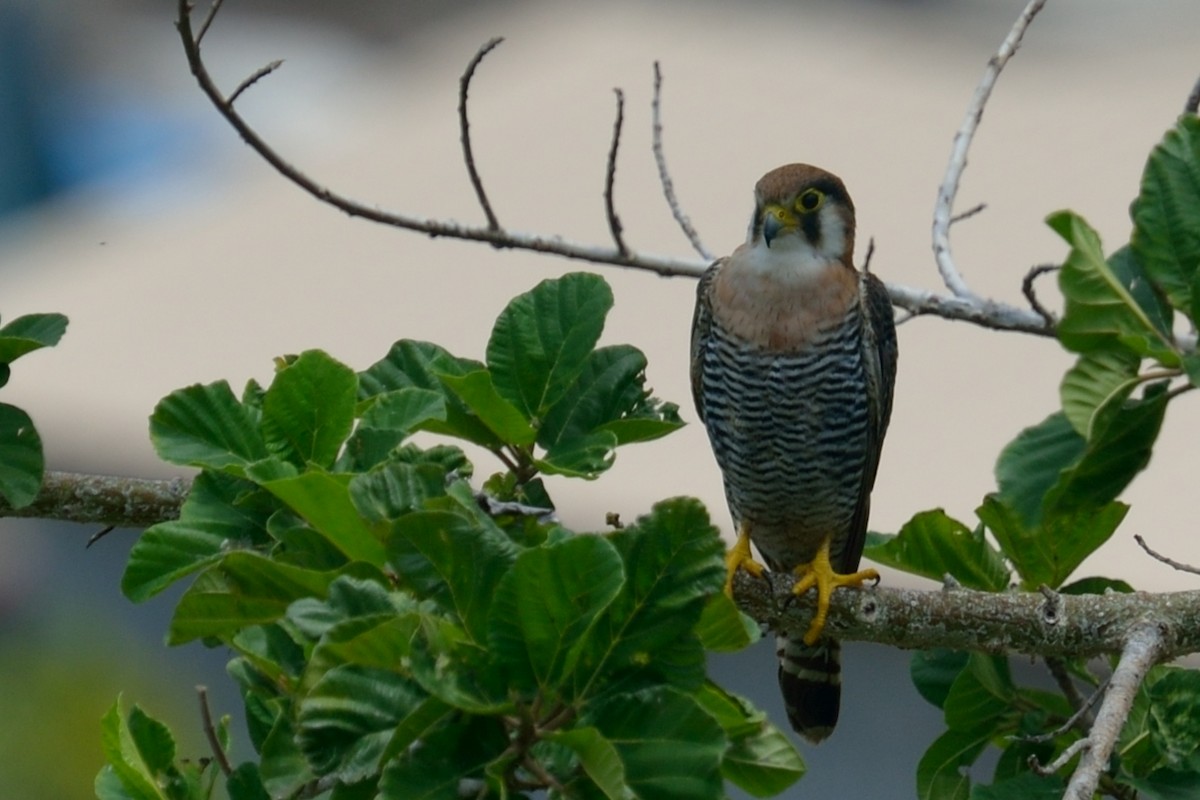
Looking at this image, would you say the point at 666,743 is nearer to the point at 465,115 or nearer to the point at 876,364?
the point at 465,115

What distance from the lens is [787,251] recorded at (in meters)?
3.67

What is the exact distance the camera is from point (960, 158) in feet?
11.1

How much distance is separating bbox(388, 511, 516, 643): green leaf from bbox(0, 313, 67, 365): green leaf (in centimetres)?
93

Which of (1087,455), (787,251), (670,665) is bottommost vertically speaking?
(670,665)

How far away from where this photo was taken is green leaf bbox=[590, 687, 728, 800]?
5.71 ft

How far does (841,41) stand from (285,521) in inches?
669

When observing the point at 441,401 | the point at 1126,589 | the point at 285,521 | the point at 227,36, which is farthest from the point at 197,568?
the point at 227,36

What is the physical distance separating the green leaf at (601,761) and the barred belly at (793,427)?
197 cm

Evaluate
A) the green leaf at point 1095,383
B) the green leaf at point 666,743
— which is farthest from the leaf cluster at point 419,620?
the green leaf at point 1095,383

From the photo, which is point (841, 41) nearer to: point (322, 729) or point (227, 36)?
point (227, 36)

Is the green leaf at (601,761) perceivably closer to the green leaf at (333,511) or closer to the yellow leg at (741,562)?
the green leaf at (333,511)

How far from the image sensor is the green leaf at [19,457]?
2486 mm

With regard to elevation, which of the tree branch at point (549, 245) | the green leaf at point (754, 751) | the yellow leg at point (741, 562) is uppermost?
the tree branch at point (549, 245)

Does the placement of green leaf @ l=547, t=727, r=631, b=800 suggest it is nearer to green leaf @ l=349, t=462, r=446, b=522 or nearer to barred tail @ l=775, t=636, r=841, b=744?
green leaf @ l=349, t=462, r=446, b=522
